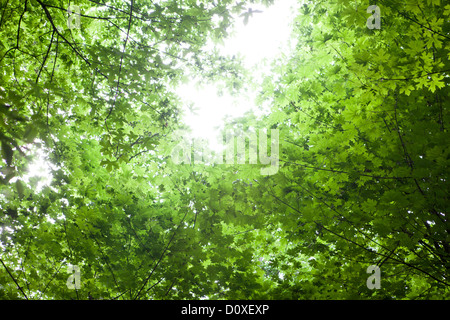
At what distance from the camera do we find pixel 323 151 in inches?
108

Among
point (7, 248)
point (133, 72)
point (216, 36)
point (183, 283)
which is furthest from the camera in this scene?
point (7, 248)

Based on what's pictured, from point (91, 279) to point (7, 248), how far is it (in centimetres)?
175

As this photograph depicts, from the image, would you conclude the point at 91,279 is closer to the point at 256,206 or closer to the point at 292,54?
the point at 256,206
